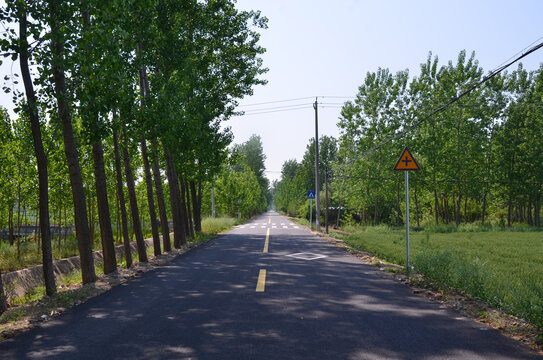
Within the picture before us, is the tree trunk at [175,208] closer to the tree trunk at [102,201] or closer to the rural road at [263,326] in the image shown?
the tree trunk at [102,201]

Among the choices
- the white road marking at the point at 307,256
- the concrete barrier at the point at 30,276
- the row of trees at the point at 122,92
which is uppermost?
the row of trees at the point at 122,92

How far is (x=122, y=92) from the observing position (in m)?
9.10

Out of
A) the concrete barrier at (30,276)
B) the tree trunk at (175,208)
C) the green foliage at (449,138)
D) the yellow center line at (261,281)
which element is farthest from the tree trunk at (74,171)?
the green foliage at (449,138)

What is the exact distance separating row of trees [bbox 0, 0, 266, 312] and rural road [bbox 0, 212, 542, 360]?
126 inches

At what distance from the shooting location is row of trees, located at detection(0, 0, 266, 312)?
7.33m

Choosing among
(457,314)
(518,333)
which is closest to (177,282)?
(457,314)

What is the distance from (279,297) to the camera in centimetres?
696

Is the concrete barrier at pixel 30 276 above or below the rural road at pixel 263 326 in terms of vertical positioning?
below

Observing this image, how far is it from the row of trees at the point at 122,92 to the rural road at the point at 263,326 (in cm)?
319

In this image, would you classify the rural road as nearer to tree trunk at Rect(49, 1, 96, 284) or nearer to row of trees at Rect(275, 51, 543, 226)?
tree trunk at Rect(49, 1, 96, 284)

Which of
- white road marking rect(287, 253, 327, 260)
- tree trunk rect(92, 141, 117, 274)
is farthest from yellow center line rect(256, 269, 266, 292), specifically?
tree trunk rect(92, 141, 117, 274)

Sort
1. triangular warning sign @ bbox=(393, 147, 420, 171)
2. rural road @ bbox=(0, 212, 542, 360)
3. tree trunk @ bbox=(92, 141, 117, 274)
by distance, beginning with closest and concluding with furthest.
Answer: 1. rural road @ bbox=(0, 212, 542, 360)
2. triangular warning sign @ bbox=(393, 147, 420, 171)
3. tree trunk @ bbox=(92, 141, 117, 274)

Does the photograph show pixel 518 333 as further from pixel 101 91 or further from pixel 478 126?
pixel 478 126

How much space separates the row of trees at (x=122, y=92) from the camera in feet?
24.1
